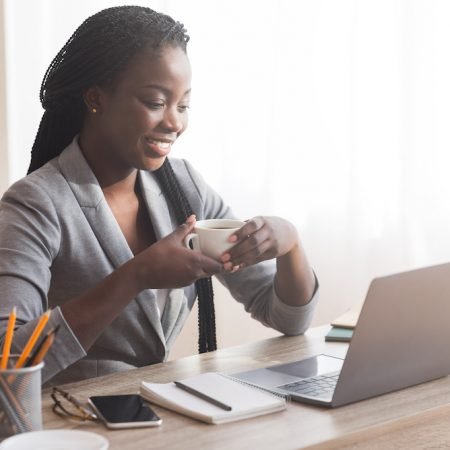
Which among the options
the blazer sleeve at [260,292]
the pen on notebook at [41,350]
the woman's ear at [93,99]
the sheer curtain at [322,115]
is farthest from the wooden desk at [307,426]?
the sheer curtain at [322,115]

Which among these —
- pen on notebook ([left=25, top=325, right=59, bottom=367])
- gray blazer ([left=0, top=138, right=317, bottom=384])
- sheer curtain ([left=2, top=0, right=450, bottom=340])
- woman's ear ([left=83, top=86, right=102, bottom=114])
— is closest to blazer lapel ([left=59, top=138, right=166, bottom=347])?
gray blazer ([left=0, top=138, right=317, bottom=384])

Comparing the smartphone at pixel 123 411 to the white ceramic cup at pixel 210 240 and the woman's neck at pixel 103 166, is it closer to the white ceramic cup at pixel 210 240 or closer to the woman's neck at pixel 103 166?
the white ceramic cup at pixel 210 240

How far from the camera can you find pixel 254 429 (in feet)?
4.00

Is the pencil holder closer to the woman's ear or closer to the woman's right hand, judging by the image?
the woman's right hand

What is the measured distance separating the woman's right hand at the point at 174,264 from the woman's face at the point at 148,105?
0.84ft

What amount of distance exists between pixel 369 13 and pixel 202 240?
1388mm

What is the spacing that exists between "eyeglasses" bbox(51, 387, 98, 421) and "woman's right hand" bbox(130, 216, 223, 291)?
0.24 metres

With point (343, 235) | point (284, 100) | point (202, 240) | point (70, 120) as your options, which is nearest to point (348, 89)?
point (284, 100)

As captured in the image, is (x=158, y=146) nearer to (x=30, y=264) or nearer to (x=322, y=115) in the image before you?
(x=30, y=264)

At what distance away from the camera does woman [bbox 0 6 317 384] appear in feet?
4.95

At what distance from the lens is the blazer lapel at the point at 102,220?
1.71 meters

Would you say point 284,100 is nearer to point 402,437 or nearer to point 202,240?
point 202,240

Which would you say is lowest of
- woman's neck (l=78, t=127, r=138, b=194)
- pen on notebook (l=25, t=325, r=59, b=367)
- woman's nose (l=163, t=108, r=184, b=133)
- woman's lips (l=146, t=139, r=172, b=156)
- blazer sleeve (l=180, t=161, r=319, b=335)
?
blazer sleeve (l=180, t=161, r=319, b=335)

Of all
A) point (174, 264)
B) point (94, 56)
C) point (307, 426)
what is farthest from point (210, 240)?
point (94, 56)
